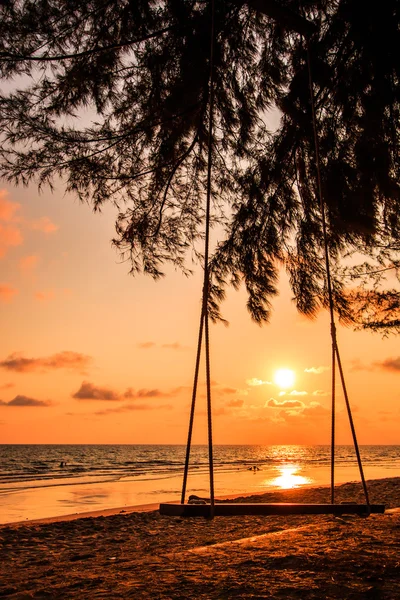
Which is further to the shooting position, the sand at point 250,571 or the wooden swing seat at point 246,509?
the wooden swing seat at point 246,509

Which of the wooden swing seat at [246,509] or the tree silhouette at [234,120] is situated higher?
the tree silhouette at [234,120]

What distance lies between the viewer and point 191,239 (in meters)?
4.96

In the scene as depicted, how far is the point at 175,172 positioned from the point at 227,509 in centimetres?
303

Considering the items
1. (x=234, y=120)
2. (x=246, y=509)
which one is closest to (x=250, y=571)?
(x=246, y=509)

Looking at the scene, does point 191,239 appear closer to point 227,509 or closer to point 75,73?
point 75,73

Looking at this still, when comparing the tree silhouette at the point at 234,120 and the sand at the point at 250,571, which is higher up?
the tree silhouette at the point at 234,120

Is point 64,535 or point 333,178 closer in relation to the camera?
point 333,178

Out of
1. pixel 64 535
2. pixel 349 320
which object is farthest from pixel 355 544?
pixel 64 535

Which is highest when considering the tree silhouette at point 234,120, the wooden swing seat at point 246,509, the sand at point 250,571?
the tree silhouette at point 234,120

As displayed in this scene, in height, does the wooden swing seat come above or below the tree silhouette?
below

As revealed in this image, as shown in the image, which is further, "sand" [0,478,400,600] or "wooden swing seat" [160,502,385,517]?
"wooden swing seat" [160,502,385,517]

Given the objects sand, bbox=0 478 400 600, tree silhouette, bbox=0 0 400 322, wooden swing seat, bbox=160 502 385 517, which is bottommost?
sand, bbox=0 478 400 600

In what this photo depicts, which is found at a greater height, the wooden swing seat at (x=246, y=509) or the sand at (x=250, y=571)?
the wooden swing seat at (x=246, y=509)

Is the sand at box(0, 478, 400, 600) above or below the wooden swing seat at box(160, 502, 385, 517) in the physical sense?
below
